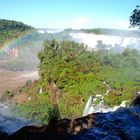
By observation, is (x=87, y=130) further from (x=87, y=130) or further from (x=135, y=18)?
(x=135, y=18)

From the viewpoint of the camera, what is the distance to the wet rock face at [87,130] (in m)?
14.2

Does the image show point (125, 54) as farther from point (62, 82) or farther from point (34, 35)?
point (34, 35)

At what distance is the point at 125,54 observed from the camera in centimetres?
5728

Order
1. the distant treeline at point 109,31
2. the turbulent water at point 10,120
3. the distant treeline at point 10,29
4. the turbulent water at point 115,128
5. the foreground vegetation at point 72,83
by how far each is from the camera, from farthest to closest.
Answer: the distant treeline at point 10,29 < the distant treeline at point 109,31 < the foreground vegetation at point 72,83 < the turbulent water at point 10,120 < the turbulent water at point 115,128

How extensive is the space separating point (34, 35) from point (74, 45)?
64959 millimetres

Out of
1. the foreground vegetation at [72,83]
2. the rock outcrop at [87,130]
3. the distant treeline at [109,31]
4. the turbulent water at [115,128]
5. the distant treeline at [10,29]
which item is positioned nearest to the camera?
the rock outcrop at [87,130]

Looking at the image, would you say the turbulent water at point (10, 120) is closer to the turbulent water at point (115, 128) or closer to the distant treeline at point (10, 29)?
the turbulent water at point (115, 128)

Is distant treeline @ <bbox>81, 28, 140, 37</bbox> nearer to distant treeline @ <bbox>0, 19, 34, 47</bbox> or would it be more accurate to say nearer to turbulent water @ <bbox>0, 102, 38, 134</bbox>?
distant treeline @ <bbox>0, 19, 34, 47</bbox>

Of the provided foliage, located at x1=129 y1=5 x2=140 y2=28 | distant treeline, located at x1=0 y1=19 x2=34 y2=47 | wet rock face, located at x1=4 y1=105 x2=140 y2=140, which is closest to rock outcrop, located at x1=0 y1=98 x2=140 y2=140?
wet rock face, located at x1=4 y1=105 x2=140 y2=140

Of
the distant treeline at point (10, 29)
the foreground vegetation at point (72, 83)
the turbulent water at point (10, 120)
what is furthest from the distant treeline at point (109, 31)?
the turbulent water at point (10, 120)

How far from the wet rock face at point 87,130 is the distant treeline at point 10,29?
109388 mm

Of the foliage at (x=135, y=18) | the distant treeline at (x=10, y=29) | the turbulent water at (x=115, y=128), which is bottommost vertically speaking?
the distant treeline at (x=10, y=29)

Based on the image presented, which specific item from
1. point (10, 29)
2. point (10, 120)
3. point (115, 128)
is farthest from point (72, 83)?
point (10, 29)

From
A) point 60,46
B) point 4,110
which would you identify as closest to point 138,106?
point 4,110
